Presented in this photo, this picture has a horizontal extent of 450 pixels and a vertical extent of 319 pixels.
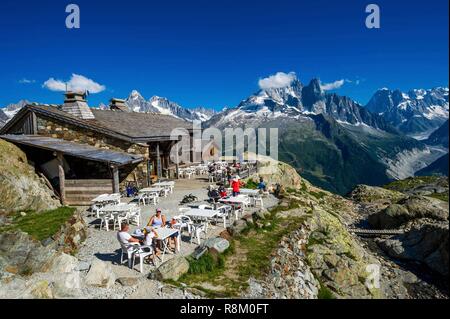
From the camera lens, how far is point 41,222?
13039mm

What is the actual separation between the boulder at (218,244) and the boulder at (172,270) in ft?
4.70

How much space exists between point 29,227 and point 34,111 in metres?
13.6

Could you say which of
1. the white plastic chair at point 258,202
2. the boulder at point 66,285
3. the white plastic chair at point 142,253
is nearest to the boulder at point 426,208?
the white plastic chair at point 258,202

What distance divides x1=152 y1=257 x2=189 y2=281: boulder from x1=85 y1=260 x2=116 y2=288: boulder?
1.20 m

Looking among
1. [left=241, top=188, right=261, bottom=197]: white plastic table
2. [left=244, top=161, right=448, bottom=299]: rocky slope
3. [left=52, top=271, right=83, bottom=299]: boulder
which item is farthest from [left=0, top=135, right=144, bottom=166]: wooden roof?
[left=52, top=271, right=83, bottom=299]: boulder

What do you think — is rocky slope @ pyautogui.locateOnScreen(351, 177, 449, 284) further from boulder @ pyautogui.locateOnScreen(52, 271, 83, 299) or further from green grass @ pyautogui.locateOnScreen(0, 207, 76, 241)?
green grass @ pyautogui.locateOnScreen(0, 207, 76, 241)

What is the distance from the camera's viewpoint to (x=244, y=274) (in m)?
10.3

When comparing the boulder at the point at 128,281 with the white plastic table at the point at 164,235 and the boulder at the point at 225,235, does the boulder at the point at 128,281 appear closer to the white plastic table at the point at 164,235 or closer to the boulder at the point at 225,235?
the white plastic table at the point at 164,235

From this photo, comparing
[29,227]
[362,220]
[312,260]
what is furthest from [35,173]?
[362,220]

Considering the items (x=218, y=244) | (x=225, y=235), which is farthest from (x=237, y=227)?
(x=218, y=244)

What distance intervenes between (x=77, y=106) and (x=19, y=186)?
11.1 metres
